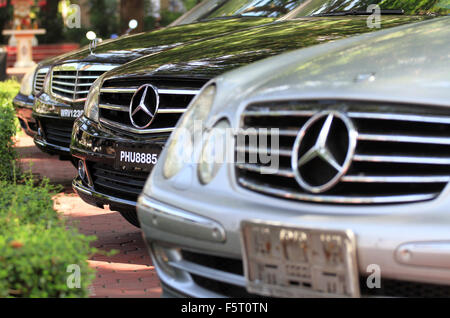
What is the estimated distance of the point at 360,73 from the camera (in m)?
2.93

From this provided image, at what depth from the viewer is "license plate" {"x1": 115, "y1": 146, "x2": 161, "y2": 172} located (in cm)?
446

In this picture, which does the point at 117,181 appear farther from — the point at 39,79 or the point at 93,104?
the point at 39,79

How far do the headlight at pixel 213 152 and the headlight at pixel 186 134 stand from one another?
0.36ft

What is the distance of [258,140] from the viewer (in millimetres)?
2906

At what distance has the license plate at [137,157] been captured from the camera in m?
4.46

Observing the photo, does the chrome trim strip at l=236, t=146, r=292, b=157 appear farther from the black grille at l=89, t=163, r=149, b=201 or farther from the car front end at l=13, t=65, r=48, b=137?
the car front end at l=13, t=65, r=48, b=137

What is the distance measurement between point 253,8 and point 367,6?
5.87 feet

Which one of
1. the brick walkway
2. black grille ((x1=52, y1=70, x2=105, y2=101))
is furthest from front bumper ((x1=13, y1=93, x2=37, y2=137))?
black grille ((x1=52, y1=70, x2=105, y2=101))

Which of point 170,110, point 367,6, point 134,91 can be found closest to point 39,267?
point 170,110

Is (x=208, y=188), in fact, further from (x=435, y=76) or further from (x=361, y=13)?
(x=361, y=13)

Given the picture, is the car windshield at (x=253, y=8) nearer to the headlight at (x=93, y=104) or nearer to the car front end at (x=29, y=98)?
the headlight at (x=93, y=104)

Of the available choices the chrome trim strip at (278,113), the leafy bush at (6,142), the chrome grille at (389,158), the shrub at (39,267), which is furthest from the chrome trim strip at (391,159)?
the leafy bush at (6,142)

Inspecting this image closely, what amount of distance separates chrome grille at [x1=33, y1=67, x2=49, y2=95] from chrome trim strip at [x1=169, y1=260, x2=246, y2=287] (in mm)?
5901
